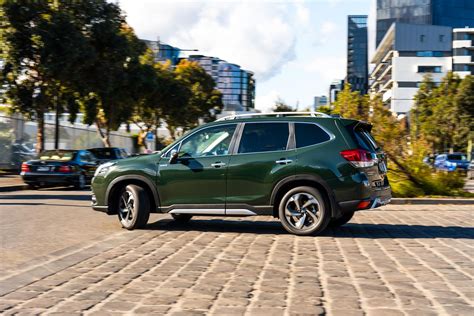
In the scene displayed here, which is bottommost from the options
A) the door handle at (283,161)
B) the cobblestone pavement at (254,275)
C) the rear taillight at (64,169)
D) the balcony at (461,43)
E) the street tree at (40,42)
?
the cobblestone pavement at (254,275)

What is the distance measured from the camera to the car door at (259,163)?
8.98m

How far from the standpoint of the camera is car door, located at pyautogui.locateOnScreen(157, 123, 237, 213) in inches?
365

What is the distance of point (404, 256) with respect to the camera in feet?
24.0

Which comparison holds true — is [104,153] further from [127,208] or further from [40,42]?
[127,208]

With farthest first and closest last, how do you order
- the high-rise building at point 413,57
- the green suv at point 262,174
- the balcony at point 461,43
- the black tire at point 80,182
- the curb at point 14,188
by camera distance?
the balcony at point 461,43
the high-rise building at point 413,57
the black tire at point 80,182
the curb at point 14,188
the green suv at point 262,174

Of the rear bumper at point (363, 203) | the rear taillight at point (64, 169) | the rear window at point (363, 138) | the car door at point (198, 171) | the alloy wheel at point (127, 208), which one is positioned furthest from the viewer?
the rear taillight at point (64, 169)

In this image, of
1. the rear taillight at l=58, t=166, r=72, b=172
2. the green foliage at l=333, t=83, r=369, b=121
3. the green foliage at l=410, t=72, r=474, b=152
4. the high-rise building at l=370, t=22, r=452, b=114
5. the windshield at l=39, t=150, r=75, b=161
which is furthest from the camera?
the high-rise building at l=370, t=22, r=452, b=114

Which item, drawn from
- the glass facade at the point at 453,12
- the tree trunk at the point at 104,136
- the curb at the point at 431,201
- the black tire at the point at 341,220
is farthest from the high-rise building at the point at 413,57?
the black tire at the point at 341,220

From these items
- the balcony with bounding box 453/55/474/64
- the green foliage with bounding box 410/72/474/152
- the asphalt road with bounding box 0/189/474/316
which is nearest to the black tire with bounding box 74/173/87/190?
the asphalt road with bounding box 0/189/474/316

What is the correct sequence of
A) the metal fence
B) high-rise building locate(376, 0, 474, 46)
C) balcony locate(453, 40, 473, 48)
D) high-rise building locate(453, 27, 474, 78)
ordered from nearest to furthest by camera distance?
the metal fence
high-rise building locate(453, 27, 474, 78)
balcony locate(453, 40, 473, 48)
high-rise building locate(376, 0, 474, 46)

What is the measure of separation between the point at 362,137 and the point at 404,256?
243 cm

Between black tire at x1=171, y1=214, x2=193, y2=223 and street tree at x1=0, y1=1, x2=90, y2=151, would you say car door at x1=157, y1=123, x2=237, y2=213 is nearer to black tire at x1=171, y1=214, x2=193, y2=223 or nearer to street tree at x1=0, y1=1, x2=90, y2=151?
black tire at x1=171, y1=214, x2=193, y2=223

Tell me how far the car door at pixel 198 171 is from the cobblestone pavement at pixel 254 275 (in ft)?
1.68

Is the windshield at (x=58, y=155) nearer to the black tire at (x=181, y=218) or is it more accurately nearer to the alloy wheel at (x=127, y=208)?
the black tire at (x=181, y=218)
